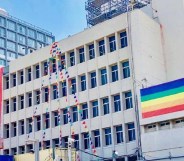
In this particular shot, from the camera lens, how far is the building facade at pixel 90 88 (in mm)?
31625

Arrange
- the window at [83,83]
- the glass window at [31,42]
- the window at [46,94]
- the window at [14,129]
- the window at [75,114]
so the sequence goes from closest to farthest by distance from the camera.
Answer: the window at [75,114] → the window at [83,83] → the window at [46,94] → the window at [14,129] → the glass window at [31,42]

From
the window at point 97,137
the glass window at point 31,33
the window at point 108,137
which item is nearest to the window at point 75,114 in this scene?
the window at point 97,137

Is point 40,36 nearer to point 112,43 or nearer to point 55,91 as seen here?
point 55,91

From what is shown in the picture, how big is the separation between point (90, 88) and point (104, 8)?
9833mm

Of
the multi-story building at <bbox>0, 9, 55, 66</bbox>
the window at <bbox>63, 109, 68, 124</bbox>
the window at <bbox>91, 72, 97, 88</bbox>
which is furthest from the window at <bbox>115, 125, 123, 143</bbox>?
the multi-story building at <bbox>0, 9, 55, 66</bbox>

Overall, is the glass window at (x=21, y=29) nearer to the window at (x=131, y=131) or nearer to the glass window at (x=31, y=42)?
the glass window at (x=31, y=42)

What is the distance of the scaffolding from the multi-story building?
44.8 meters

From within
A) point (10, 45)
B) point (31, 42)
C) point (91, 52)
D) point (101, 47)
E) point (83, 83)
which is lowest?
point (83, 83)

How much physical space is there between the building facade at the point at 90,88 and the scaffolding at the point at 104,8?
5484mm

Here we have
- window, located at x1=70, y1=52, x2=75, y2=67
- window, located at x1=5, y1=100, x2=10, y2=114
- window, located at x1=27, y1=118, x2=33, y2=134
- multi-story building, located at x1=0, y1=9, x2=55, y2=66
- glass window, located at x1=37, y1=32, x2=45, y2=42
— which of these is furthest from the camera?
glass window, located at x1=37, y1=32, x2=45, y2=42

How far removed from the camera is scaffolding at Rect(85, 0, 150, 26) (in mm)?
39000

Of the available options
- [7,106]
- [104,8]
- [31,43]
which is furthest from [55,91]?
[31,43]

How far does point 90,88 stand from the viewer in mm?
34188

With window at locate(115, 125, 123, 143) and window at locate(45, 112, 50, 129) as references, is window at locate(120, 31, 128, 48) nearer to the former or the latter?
window at locate(115, 125, 123, 143)
